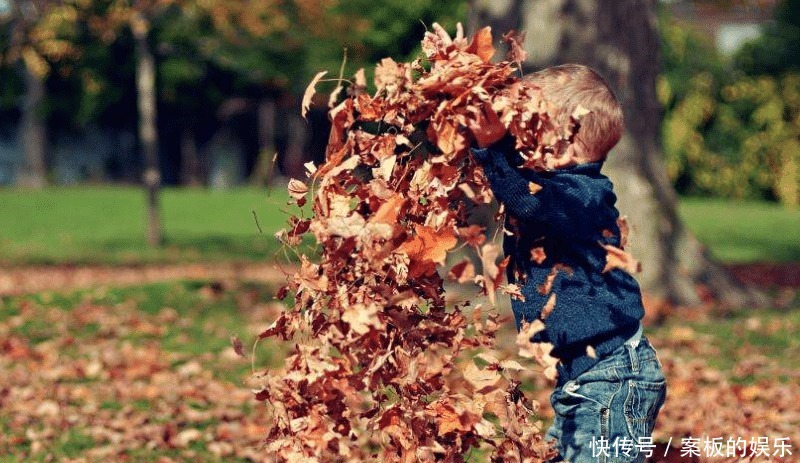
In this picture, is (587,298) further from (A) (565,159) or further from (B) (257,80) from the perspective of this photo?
(B) (257,80)

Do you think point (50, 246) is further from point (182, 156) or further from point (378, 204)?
point (182, 156)

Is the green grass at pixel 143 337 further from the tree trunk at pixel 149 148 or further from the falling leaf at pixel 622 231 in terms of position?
the tree trunk at pixel 149 148

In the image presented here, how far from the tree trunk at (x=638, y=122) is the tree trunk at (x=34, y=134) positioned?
2876cm

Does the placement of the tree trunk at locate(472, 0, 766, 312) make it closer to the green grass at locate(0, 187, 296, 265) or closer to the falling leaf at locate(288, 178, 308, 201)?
the green grass at locate(0, 187, 296, 265)

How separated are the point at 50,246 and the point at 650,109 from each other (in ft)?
33.7

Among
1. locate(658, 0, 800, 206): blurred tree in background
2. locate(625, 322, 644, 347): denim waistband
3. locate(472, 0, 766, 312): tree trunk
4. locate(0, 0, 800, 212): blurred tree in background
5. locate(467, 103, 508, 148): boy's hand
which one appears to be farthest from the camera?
locate(658, 0, 800, 206): blurred tree in background

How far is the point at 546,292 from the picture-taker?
303cm

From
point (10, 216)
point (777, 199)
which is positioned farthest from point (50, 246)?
point (777, 199)

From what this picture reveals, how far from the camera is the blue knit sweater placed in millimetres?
3041

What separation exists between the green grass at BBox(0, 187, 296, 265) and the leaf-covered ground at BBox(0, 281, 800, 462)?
2196 millimetres

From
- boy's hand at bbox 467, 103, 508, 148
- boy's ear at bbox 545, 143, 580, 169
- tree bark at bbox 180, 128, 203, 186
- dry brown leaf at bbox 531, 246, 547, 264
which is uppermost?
boy's hand at bbox 467, 103, 508, 148

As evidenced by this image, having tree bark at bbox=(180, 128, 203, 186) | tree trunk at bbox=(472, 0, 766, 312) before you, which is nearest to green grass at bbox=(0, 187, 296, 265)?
tree trunk at bbox=(472, 0, 766, 312)

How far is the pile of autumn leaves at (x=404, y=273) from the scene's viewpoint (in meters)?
2.85

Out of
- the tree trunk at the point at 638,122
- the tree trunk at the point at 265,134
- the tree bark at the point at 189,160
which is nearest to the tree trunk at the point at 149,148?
the tree trunk at the point at 638,122
